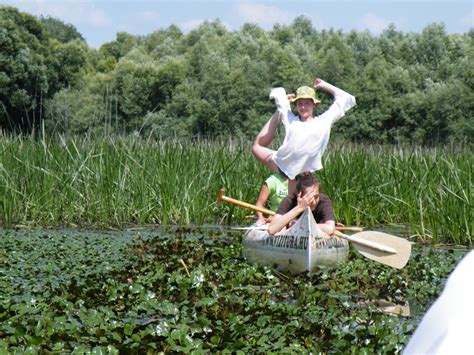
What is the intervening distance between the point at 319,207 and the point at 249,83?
38.2 meters

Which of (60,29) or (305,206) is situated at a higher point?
(60,29)

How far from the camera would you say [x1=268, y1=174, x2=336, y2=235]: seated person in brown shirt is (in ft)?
23.6

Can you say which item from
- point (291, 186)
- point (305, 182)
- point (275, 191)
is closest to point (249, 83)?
point (275, 191)

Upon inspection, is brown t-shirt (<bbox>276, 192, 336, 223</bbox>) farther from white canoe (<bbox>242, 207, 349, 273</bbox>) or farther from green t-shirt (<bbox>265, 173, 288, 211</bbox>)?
green t-shirt (<bbox>265, 173, 288, 211</bbox>)

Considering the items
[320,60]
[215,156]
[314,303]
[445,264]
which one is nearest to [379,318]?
[314,303]

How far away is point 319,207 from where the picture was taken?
7.54 meters

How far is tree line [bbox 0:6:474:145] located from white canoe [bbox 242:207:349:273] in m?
28.7

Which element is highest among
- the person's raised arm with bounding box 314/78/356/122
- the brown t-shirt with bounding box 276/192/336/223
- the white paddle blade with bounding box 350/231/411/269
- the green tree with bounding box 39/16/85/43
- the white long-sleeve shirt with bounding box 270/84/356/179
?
the green tree with bounding box 39/16/85/43

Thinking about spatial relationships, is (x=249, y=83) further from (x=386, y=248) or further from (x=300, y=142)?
(x=386, y=248)

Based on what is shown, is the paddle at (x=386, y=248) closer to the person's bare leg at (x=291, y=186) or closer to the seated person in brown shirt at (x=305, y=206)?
the seated person in brown shirt at (x=305, y=206)

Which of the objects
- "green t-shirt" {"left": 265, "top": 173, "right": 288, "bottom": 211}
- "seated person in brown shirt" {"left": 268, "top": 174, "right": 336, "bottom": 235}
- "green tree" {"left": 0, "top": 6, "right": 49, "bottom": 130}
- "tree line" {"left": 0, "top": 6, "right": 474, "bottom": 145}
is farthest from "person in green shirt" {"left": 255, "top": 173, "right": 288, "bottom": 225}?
"green tree" {"left": 0, "top": 6, "right": 49, "bottom": 130}

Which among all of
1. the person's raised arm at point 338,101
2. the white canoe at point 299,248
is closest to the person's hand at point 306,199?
the white canoe at point 299,248

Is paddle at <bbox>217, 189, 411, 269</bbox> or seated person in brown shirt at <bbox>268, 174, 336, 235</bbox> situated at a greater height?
seated person in brown shirt at <bbox>268, 174, 336, 235</bbox>

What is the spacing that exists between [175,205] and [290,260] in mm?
4415
